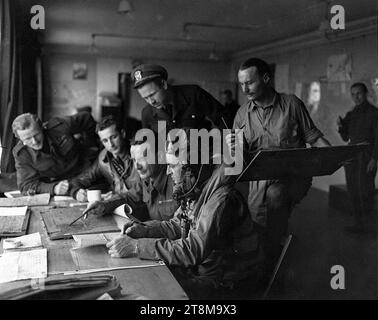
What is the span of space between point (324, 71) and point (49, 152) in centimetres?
159

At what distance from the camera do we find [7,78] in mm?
2059

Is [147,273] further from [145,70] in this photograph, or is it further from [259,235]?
[145,70]

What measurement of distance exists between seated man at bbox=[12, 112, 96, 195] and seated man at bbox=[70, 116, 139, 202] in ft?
0.42

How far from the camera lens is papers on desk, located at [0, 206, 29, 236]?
153 centimetres

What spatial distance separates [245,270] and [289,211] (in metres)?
0.32

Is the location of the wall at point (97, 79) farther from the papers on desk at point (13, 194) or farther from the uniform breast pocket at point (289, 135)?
the papers on desk at point (13, 194)

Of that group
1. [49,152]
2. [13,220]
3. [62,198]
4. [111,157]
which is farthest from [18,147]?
[13,220]

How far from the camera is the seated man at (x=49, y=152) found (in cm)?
221

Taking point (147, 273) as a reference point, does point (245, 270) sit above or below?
below

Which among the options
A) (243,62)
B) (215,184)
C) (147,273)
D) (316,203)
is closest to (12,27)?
(243,62)

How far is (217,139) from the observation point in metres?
1.66

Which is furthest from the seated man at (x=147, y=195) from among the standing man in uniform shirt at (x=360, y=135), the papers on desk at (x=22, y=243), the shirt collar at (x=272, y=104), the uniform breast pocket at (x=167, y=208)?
the standing man in uniform shirt at (x=360, y=135)

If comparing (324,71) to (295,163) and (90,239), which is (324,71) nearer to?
(295,163)

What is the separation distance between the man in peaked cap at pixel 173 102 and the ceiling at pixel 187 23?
0.43 feet
